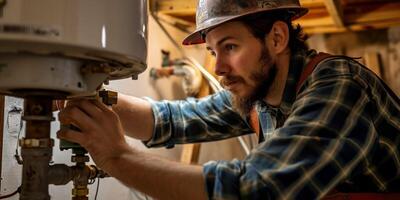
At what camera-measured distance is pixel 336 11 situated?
169 centimetres

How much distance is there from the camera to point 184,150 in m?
1.72

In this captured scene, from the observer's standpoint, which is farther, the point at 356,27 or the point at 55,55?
the point at 356,27

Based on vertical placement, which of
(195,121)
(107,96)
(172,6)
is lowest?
(195,121)

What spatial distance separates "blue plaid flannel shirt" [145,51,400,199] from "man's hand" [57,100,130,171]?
0.15 metres

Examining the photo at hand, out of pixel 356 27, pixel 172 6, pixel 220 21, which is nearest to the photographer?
pixel 220 21

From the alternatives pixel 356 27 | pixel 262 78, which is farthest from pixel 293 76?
pixel 356 27

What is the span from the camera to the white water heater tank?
0.54m

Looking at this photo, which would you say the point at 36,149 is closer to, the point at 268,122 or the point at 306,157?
the point at 306,157

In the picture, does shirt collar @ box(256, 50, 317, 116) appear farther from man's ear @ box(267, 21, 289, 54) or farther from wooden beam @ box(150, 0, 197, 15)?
wooden beam @ box(150, 0, 197, 15)

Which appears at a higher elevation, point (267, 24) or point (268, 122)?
point (267, 24)

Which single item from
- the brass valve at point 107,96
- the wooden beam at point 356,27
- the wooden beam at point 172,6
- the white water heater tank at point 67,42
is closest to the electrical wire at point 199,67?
the wooden beam at point 172,6

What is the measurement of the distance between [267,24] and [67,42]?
1.78ft

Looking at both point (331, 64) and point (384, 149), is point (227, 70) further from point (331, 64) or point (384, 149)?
point (384, 149)

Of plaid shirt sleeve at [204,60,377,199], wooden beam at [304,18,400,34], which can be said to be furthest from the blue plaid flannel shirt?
wooden beam at [304,18,400,34]
